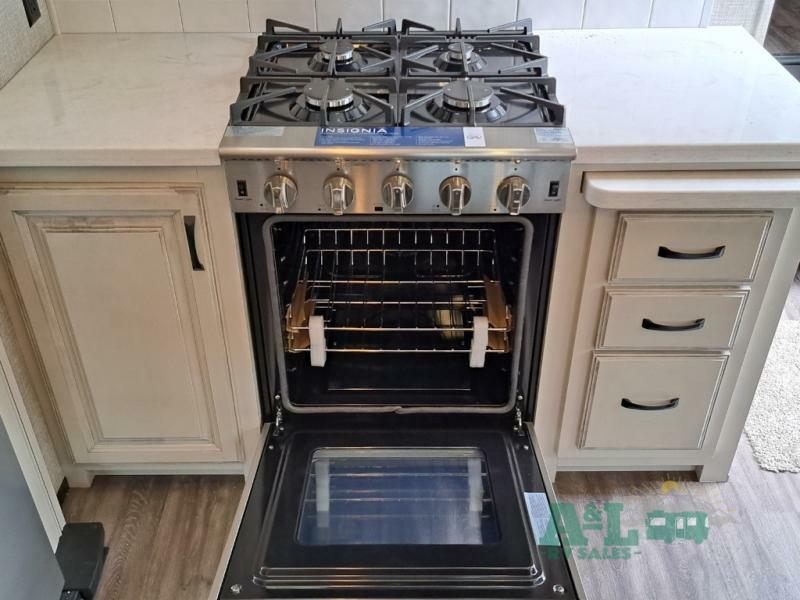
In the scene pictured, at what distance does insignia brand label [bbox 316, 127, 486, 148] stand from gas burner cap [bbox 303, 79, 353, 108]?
8 cm

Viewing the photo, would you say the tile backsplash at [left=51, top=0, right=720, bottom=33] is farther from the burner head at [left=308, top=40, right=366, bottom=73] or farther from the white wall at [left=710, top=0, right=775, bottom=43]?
the burner head at [left=308, top=40, right=366, bottom=73]

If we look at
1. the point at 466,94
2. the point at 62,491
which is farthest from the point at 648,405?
the point at 62,491

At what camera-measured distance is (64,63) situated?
1.80 m

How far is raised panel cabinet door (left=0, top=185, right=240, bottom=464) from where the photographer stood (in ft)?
5.03

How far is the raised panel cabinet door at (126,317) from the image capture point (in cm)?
153

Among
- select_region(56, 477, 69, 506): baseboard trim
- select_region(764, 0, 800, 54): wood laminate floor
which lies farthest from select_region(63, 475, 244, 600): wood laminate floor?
select_region(764, 0, 800, 54): wood laminate floor

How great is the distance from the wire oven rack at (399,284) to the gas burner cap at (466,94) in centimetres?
36

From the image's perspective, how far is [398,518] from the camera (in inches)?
59.8

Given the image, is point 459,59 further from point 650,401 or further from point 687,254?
point 650,401

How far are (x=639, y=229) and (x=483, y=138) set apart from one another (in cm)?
36

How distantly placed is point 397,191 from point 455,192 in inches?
4.2

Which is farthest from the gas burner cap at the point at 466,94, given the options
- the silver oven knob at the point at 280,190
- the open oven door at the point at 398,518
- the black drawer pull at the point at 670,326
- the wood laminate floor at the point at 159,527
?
the wood laminate floor at the point at 159,527

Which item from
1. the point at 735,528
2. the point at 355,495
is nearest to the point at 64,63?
the point at 355,495

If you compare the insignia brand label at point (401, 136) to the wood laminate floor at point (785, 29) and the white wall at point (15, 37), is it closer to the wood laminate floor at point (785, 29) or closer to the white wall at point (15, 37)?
the white wall at point (15, 37)
